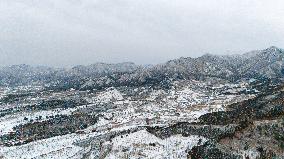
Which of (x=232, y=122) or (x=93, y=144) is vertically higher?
(x=232, y=122)

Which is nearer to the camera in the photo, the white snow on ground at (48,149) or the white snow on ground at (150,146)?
the white snow on ground at (150,146)

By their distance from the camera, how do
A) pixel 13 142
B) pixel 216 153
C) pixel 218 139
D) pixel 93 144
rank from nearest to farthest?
1. pixel 216 153
2. pixel 218 139
3. pixel 93 144
4. pixel 13 142

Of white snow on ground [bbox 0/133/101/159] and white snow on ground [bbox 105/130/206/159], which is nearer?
white snow on ground [bbox 105/130/206/159]

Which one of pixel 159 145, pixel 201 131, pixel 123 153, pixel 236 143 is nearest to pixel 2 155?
pixel 123 153

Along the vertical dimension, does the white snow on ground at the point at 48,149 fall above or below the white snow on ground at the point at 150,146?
below

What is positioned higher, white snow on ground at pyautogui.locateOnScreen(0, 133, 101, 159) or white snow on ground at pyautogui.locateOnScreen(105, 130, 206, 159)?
white snow on ground at pyautogui.locateOnScreen(105, 130, 206, 159)

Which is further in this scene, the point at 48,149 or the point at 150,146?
the point at 48,149

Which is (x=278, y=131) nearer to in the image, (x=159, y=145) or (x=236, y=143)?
(x=236, y=143)

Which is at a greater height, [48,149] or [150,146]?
[150,146]
